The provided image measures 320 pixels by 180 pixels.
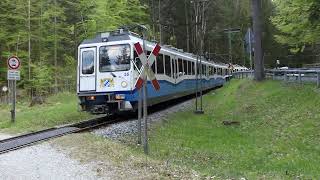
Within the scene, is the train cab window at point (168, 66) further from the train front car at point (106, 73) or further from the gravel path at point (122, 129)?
the train front car at point (106, 73)

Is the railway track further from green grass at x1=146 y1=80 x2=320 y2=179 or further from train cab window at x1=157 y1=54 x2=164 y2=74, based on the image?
train cab window at x1=157 y1=54 x2=164 y2=74

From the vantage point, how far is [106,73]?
1839 centimetres

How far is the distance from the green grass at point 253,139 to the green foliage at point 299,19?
2973 millimetres

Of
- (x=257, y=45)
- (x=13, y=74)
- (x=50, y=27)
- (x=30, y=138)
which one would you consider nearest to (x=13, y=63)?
(x=13, y=74)

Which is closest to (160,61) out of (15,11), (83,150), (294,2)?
(294,2)

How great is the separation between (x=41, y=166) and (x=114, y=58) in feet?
29.9

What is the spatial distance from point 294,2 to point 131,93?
9.81m

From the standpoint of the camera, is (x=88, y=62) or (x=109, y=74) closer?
(x=109, y=74)

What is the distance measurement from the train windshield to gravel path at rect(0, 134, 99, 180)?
699cm

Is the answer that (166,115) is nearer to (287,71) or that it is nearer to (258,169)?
(287,71)

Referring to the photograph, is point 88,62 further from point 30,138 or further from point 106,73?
point 30,138

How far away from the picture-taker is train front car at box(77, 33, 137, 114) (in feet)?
59.1

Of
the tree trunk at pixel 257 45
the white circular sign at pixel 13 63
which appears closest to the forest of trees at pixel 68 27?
the tree trunk at pixel 257 45

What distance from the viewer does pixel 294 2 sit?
23.1m
